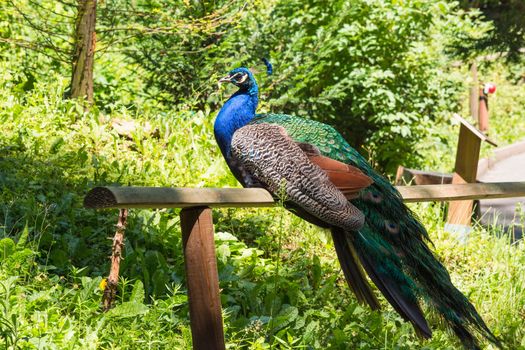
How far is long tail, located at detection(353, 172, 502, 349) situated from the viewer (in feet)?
12.5

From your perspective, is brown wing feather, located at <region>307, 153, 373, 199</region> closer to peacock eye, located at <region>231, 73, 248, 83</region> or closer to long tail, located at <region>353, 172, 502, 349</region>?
long tail, located at <region>353, 172, 502, 349</region>

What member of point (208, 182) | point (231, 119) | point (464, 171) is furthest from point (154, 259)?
point (464, 171)

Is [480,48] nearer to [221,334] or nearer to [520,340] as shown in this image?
[520,340]

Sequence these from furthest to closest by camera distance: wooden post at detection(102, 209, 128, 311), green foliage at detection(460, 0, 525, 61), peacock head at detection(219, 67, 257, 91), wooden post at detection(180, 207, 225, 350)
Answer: green foliage at detection(460, 0, 525, 61) < peacock head at detection(219, 67, 257, 91) < wooden post at detection(102, 209, 128, 311) < wooden post at detection(180, 207, 225, 350)

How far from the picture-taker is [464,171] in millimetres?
6297

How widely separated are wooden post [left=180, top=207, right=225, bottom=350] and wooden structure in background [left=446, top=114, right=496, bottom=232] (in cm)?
344

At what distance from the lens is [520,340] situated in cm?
467

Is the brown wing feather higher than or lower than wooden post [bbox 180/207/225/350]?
higher

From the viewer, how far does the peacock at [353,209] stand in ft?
12.5

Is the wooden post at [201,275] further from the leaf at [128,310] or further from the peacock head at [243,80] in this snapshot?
the peacock head at [243,80]

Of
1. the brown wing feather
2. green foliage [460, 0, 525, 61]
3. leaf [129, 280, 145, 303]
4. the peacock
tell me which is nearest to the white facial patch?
the peacock

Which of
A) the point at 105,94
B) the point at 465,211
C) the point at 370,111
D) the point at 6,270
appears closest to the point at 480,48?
the point at 370,111

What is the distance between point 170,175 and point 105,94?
287 cm

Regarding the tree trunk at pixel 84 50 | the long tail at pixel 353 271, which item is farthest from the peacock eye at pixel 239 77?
the tree trunk at pixel 84 50
